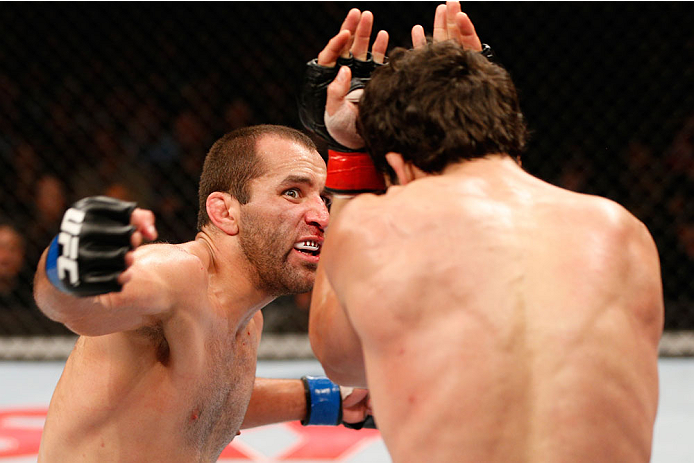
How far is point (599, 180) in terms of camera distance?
4.20 m

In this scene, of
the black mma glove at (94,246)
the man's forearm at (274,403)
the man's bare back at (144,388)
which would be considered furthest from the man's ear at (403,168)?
the man's forearm at (274,403)

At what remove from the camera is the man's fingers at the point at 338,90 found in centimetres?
117

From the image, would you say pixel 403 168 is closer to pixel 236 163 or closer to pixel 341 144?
pixel 341 144

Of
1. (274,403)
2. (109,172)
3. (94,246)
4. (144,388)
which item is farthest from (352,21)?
(109,172)

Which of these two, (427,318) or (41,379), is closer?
(427,318)

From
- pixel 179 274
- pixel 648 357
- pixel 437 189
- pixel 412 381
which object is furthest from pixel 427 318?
pixel 179 274

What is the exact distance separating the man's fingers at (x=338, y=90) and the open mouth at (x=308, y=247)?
596mm

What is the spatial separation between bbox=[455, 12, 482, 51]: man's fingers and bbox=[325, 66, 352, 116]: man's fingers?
0.66 ft

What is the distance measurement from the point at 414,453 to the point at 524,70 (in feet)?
12.8

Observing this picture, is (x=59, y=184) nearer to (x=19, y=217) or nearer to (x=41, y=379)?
(x=19, y=217)

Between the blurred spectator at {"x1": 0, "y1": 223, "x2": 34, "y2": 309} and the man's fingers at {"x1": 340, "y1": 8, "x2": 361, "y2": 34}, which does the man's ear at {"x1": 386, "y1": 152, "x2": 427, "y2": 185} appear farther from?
the blurred spectator at {"x1": 0, "y1": 223, "x2": 34, "y2": 309}

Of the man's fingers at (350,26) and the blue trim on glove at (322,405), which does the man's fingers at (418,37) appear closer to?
the man's fingers at (350,26)

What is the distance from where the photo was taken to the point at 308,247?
5.69ft

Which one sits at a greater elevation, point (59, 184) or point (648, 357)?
point (648, 357)
